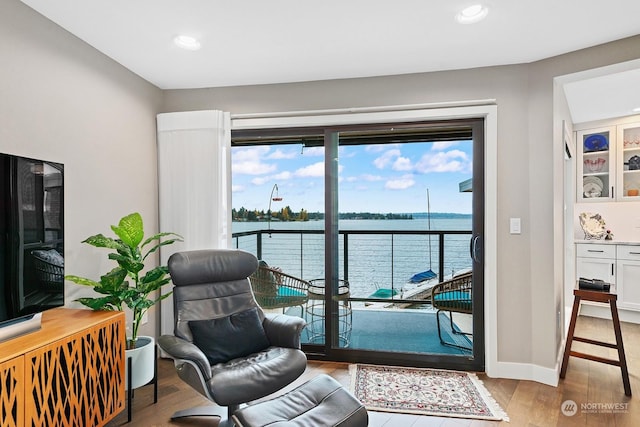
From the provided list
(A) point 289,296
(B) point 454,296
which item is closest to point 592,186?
(B) point 454,296

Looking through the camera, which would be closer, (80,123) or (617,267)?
(80,123)

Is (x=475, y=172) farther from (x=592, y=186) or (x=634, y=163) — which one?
(x=634, y=163)

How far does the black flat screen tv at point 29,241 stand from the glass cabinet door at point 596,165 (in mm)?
5350

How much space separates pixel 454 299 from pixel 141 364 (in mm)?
2468

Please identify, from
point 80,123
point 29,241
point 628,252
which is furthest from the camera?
point 628,252

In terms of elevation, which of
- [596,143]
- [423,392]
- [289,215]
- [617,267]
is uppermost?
[596,143]

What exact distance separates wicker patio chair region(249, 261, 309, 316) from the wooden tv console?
138 centimetres

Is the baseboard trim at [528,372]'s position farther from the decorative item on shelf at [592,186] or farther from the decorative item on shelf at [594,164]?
the decorative item on shelf at [594,164]

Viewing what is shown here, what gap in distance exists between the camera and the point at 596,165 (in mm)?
4559

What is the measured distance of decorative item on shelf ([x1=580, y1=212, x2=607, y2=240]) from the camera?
14.6 feet

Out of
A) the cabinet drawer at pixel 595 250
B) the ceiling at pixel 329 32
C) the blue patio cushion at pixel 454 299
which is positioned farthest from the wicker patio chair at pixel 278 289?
the cabinet drawer at pixel 595 250

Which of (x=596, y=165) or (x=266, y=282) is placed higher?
(x=596, y=165)

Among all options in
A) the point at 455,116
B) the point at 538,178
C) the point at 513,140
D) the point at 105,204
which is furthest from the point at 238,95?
the point at 538,178

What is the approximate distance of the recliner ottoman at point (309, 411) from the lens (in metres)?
1.62
